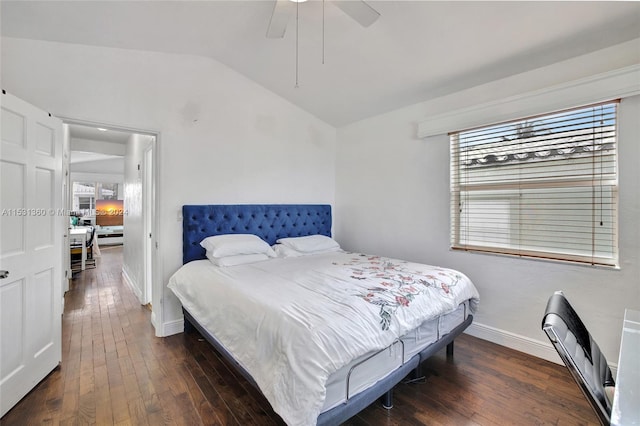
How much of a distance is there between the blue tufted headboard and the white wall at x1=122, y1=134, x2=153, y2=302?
131 centimetres

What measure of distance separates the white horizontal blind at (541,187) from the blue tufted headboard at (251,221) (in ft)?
6.24

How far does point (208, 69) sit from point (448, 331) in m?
3.61

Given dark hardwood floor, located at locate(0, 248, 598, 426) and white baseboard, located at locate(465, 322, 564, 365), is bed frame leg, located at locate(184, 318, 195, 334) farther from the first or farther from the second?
white baseboard, located at locate(465, 322, 564, 365)

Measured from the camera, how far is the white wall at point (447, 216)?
7.11 ft

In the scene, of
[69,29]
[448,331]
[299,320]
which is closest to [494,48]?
[448,331]

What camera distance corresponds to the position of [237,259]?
9.61 ft

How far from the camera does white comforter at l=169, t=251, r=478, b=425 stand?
137cm

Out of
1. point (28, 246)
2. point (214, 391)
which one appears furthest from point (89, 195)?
point (214, 391)

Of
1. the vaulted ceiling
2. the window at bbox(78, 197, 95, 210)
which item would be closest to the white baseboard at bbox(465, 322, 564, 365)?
the vaulted ceiling

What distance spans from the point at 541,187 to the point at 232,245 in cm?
299

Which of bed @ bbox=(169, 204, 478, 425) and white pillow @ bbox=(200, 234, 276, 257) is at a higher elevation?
white pillow @ bbox=(200, 234, 276, 257)

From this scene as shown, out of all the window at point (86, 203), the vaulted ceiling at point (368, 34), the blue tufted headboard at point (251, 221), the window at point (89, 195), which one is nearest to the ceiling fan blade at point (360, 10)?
the vaulted ceiling at point (368, 34)

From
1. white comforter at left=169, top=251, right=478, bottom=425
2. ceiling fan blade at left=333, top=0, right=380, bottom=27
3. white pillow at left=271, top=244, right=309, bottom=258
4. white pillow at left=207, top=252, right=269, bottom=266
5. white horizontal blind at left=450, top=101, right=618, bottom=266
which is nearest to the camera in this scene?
white comforter at left=169, top=251, right=478, bottom=425

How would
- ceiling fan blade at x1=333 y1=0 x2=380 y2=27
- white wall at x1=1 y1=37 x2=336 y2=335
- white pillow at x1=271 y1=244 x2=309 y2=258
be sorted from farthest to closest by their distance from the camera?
white pillow at x1=271 y1=244 x2=309 y2=258, white wall at x1=1 y1=37 x2=336 y2=335, ceiling fan blade at x1=333 y1=0 x2=380 y2=27
